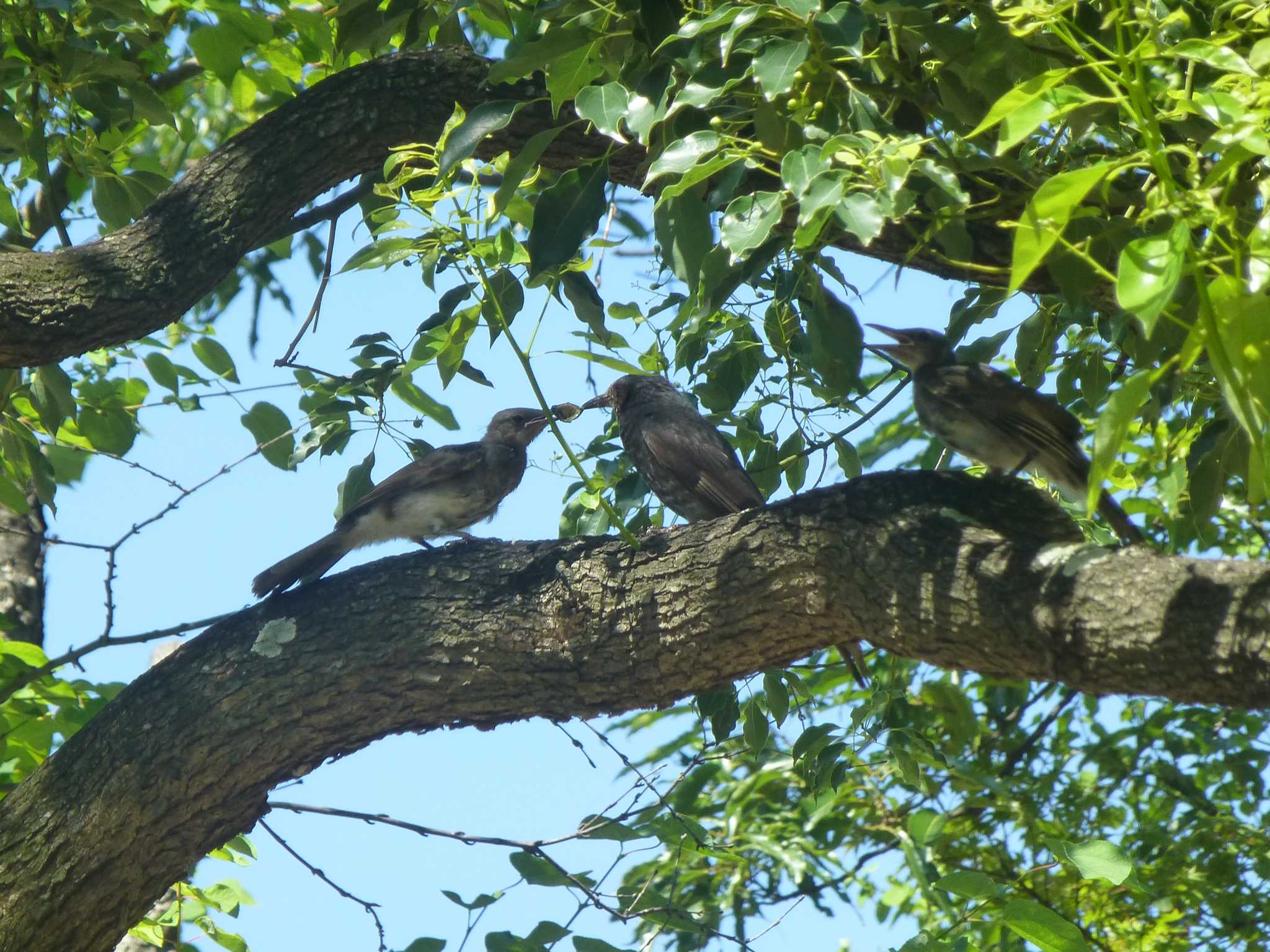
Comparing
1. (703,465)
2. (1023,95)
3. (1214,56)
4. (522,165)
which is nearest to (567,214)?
(522,165)

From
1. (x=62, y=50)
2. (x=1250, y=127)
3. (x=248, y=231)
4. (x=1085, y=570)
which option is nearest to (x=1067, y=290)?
(x=1085, y=570)

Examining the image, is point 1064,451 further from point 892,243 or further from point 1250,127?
point 1250,127

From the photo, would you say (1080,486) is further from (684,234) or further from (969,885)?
(684,234)

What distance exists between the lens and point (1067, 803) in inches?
264

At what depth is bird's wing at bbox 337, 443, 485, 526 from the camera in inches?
204

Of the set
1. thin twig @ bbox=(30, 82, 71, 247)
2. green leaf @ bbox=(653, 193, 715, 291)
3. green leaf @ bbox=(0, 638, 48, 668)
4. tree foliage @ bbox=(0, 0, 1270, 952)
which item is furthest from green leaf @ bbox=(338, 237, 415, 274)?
green leaf @ bbox=(0, 638, 48, 668)

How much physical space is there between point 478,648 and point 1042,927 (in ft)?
5.46

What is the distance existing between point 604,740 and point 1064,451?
1908 millimetres

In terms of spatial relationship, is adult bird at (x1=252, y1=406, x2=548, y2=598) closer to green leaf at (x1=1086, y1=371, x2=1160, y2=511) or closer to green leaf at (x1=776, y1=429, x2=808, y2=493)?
green leaf at (x1=776, y1=429, x2=808, y2=493)

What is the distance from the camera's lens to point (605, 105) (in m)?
2.73

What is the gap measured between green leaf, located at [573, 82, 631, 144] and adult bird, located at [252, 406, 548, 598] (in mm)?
2324

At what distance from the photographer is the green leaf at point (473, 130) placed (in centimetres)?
310

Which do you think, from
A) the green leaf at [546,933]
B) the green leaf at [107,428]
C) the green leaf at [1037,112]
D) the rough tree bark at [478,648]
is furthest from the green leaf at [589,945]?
the green leaf at [107,428]

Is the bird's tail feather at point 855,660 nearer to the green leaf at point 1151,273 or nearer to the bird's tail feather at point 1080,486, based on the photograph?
the bird's tail feather at point 1080,486
